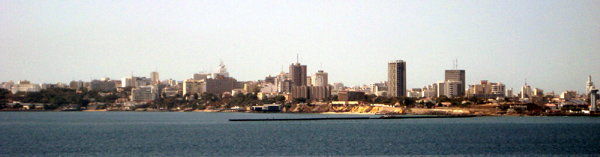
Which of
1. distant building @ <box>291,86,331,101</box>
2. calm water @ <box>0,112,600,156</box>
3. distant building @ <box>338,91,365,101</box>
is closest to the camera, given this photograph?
calm water @ <box>0,112,600,156</box>

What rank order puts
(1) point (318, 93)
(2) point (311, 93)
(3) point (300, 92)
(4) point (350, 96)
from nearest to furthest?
(4) point (350, 96)
(3) point (300, 92)
(2) point (311, 93)
(1) point (318, 93)

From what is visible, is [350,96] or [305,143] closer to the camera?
[305,143]

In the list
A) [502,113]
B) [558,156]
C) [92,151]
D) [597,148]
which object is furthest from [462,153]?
[502,113]

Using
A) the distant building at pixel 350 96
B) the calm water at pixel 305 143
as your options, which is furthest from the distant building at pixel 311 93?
the calm water at pixel 305 143

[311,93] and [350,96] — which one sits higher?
[311,93]

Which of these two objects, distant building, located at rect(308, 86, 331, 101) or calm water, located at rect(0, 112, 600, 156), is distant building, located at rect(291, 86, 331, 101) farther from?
calm water, located at rect(0, 112, 600, 156)

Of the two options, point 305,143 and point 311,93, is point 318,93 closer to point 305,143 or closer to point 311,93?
point 311,93

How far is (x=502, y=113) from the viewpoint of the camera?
123250mm

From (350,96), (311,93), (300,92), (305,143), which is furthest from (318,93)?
(305,143)

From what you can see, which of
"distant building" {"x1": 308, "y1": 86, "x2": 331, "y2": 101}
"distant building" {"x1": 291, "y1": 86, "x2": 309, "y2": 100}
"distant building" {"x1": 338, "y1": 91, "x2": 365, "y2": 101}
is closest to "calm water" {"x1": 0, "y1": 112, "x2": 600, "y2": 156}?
"distant building" {"x1": 338, "y1": 91, "x2": 365, "y2": 101}

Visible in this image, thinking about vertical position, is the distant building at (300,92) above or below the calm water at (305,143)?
above

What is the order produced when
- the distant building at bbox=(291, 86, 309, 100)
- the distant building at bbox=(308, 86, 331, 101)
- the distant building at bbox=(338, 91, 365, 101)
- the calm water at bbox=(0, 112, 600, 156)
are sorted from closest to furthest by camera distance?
1. the calm water at bbox=(0, 112, 600, 156)
2. the distant building at bbox=(338, 91, 365, 101)
3. the distant building at bbox=(291, 86, 309, 100)
4. the distant building at bbox=(308, 86, 331, 101)

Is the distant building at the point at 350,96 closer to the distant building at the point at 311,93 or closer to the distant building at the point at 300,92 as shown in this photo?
the distant building at the point at 311,93

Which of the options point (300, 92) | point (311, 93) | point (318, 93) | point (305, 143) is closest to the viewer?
point (305, 143)
